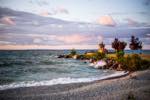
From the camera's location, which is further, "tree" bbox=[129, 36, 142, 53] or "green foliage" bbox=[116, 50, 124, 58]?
"green foliage" bbox=[116, 50, 124, 58]

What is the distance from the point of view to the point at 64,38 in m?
5.21

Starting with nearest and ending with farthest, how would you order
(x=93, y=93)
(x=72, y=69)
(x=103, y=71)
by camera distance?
1. (x=93, y=93)
2. (x=72, y=69)
3. (x=103, y=71)

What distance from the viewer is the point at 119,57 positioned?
245 inches

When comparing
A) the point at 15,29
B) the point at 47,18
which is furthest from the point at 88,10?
the point at 15,29

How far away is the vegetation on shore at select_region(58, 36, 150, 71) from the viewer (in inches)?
216

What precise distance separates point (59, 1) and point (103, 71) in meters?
2.86

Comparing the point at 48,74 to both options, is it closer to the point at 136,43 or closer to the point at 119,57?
the point at 119,57

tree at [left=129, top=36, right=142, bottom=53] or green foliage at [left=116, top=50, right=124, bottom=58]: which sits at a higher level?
tree at [left=129, top=36, right=142, bottom=53]

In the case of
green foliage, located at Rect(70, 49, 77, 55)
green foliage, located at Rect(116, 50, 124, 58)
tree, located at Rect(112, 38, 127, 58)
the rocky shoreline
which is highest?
tree, located at Rect(112, 38, 127, 58)

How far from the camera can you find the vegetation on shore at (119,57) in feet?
18.0

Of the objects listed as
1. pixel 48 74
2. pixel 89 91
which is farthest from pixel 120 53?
pixel 48 74

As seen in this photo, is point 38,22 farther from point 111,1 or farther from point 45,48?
point 111,1

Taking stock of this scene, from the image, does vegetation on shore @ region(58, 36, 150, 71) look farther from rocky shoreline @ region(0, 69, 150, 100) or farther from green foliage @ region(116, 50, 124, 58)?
rocky shoreline @ region(0, 69, 150, 100)

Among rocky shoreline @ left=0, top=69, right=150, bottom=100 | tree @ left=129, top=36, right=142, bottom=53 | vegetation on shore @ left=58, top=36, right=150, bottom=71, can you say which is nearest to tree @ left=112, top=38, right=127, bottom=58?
vegetation on shore @ left=58, top=36, right=150, bottom=71
